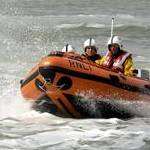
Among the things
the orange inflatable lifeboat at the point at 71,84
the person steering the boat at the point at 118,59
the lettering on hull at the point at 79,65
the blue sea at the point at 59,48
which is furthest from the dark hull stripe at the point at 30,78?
the person steering the boat at the point at 118,59

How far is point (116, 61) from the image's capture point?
11.3 m

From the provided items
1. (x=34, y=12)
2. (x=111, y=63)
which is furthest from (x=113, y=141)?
(x=34, y=12)

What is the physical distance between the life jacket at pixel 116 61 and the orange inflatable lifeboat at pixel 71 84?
56 centimetres

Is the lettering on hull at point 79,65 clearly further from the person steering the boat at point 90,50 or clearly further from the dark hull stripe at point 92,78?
the person steering the boat at point 90,50

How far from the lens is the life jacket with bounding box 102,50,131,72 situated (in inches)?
440

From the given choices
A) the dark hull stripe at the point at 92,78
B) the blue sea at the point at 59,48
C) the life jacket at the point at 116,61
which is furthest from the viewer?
the life jacket at the point at 116,61

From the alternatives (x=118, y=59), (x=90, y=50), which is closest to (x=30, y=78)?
(x=90, y=50)

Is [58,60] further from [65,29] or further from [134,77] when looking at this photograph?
[65,29]

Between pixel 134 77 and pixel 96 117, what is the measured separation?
0.88m

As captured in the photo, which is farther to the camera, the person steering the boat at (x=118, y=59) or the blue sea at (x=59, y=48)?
the person steering the boat at (x=118, y=59)

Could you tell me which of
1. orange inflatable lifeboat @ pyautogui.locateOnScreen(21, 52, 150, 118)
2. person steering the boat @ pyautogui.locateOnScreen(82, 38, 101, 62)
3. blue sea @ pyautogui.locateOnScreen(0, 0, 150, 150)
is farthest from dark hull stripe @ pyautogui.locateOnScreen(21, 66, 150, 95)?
person steering the boat @ pyautogui.locateOnScreen(82, 38, 101, 62)

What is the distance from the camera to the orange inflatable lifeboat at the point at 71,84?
10.1 metres

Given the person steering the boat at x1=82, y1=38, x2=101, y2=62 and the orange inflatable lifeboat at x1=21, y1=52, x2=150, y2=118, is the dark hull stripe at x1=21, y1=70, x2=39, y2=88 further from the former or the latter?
the person steering the boat at x1=82, y1=38, x2=101, y2=62

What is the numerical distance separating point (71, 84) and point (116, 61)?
141 centimetres
